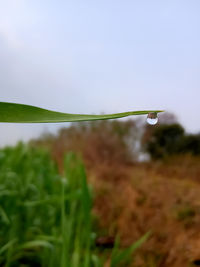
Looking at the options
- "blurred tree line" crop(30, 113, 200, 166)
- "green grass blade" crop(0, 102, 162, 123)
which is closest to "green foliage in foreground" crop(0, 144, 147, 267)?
"green grass blade" crop(0, 102, 162, 123)

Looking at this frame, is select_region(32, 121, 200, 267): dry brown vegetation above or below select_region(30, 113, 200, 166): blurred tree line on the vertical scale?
below

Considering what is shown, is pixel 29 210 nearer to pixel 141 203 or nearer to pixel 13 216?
pixel 13 216

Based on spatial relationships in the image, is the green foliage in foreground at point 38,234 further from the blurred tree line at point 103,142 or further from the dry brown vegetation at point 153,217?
the blurred tree line at point 103,142

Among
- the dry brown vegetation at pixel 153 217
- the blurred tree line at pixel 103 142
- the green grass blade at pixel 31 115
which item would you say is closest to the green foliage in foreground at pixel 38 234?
the dry brown vegetation at pixel 153 217

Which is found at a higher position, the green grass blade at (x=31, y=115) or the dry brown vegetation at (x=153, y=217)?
the green grass blade at (x=31, y=115)

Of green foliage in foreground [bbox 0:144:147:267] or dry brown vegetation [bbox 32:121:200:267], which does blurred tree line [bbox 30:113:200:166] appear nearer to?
dry brown vegetation [bbox 32:121:200:267]

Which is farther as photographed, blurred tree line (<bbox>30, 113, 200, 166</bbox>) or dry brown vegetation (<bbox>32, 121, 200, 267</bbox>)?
blurred tree line (<bbox>30, 113, 200, 166</bbox>)

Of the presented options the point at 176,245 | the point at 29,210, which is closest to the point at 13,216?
the point at 29,210

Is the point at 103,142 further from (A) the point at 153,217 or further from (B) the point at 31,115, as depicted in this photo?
(B) the point at 31,115

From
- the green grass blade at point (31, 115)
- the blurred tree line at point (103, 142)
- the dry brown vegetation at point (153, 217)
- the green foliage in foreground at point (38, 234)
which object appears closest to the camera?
the green grass blade at point (31, 115)

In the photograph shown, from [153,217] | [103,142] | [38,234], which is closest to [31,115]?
[38,234]

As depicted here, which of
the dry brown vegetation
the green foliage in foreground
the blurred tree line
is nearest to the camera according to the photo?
the green foliage in foreground
